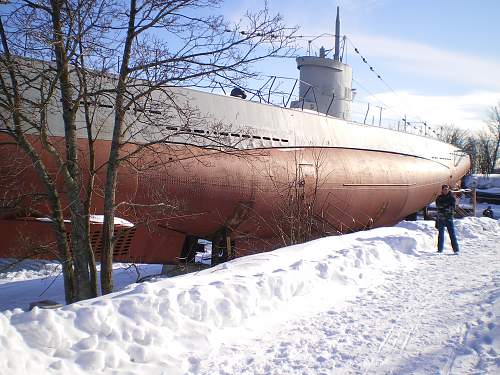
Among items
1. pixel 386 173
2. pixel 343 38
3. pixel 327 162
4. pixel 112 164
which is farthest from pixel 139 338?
pixel 343 38

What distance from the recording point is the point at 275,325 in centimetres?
410

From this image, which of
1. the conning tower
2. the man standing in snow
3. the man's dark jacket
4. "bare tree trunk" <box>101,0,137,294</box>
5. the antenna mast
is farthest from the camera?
the antenna mast

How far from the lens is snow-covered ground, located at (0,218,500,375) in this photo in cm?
314

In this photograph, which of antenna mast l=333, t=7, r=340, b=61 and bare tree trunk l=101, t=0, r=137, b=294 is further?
antenna mast l=333, t=7, r=340, b=61

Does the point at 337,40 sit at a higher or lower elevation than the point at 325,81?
higher

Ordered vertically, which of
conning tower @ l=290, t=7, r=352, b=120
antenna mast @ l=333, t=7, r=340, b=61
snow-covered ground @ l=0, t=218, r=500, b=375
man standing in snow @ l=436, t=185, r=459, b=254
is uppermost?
antenna mast @ l=333, t=7, r=340, b=61

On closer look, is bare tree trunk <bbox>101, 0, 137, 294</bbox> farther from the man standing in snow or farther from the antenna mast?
the antenna mast

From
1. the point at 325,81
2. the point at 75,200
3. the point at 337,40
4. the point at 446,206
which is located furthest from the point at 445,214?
the point at 337,40

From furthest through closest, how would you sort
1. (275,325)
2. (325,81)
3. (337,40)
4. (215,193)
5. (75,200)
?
(337,40)
(325,81)
(215,193)
(75,200)
(275,325)

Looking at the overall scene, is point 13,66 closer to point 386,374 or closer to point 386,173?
point 386,374

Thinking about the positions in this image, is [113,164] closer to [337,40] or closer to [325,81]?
[325,81]

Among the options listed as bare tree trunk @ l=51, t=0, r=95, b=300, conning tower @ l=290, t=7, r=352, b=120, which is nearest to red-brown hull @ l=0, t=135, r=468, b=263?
bare tree trunk @ l=51, t=0, r=95, b=300

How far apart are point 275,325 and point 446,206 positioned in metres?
5.64

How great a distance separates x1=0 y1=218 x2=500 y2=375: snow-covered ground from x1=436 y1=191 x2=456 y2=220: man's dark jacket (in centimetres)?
245
